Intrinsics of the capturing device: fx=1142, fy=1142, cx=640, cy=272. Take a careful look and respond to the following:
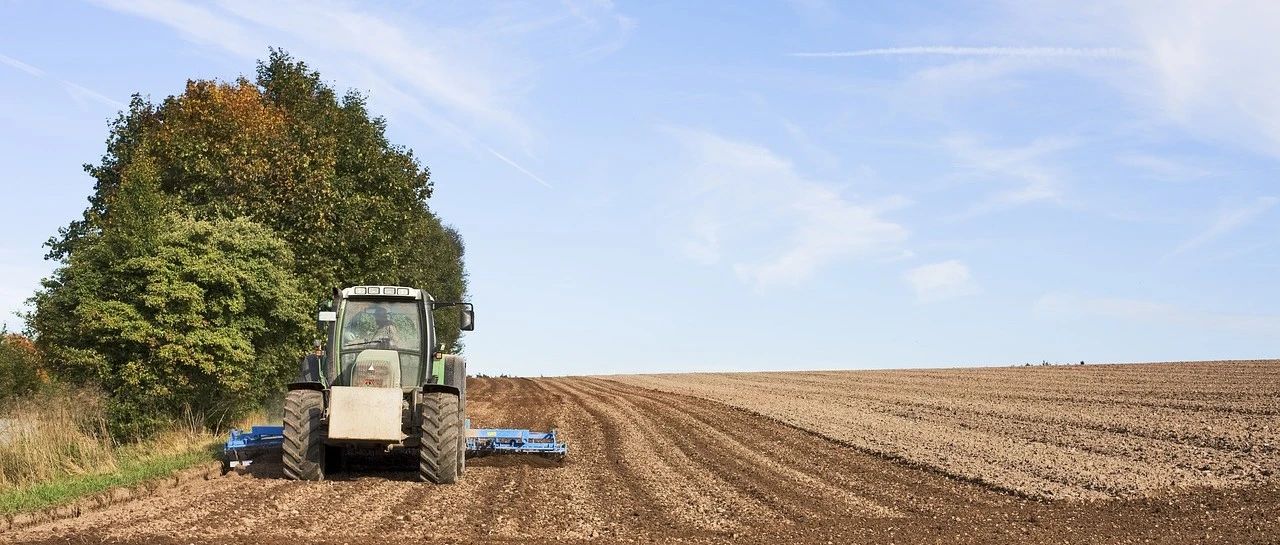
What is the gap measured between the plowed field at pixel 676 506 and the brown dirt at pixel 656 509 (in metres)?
0.03

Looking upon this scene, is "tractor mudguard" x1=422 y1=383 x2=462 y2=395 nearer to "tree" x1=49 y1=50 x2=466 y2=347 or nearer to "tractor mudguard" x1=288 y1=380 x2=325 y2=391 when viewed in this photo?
"tractor mudguard" x1=288 y1=380 x2=325 y2=391

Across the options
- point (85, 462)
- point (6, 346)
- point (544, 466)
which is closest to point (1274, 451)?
point (544, 466)

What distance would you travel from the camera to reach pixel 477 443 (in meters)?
18.3

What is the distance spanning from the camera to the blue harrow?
17.5m

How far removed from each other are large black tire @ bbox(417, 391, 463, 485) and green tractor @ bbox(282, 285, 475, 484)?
14mm

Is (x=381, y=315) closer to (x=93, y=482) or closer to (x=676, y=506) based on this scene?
(x=93, y=482)

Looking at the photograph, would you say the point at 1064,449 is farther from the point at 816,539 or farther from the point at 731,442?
the point at 816,539

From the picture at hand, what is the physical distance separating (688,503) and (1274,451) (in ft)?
35.8

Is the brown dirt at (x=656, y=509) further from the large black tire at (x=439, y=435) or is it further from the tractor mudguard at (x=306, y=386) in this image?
the tractor mudguard at (x=306, y=386)

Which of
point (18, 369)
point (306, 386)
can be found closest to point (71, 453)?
point (306, 386)

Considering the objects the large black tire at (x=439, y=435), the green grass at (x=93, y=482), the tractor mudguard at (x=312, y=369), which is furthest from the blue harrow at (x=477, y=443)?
the large black tire at (x=439, y=435)

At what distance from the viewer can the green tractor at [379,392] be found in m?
15.1

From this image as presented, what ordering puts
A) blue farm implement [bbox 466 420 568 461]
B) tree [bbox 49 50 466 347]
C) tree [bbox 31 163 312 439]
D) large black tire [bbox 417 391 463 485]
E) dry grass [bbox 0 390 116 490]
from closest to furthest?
1. large black tire [bbox 417 391 463 485]
2. blue farm implement [bbox 466 420 568 461]
3. dry grass [bbox 0 390 116 490]
4. tree [bbox 31 163 312 439]
5. tree [bbox 49 50 466 347]

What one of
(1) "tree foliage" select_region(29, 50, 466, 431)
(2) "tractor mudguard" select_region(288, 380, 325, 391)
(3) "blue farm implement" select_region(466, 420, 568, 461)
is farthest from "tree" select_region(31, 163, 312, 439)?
(2) "tractor mudguard" select_region(288, 380, 325, 391)
